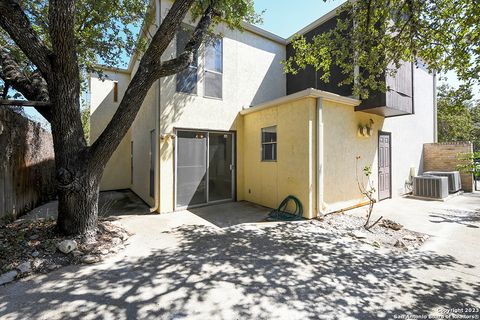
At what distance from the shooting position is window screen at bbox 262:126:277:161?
6.43 metres

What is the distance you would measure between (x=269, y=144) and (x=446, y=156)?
8970mm

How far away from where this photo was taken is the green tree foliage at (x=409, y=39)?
4469 millimetres

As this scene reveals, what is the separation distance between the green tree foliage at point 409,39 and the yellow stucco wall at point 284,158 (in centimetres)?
153

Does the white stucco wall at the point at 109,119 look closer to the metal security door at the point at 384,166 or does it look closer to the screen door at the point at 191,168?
the screen door at the point at 191,168

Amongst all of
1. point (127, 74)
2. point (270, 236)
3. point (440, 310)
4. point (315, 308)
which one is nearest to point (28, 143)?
point (127, 74)

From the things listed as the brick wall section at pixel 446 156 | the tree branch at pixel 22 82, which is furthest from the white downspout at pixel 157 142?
the brick wall section at pixel 446 156

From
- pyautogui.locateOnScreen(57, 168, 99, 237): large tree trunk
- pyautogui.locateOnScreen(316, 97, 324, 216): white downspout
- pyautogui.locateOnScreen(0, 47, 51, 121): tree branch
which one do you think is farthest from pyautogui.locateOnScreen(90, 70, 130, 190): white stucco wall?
pyautogui.locateOnScreen(316, 97, 324, 216): white downspout

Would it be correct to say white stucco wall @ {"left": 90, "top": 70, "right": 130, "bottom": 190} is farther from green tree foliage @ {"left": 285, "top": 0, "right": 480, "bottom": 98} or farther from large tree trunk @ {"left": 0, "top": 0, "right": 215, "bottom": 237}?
green tree foliage @ {"left": 285, "top": 0, "right": 480, "bottom": 98}

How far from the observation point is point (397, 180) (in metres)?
8.30

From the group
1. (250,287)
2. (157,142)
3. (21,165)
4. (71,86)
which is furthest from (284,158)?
(21,165)

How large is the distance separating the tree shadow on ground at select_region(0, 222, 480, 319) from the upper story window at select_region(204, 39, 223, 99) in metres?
4.82

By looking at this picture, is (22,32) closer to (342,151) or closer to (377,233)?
(342,151)

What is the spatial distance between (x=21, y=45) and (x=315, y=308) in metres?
5.48

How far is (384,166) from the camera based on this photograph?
25.3 ft
